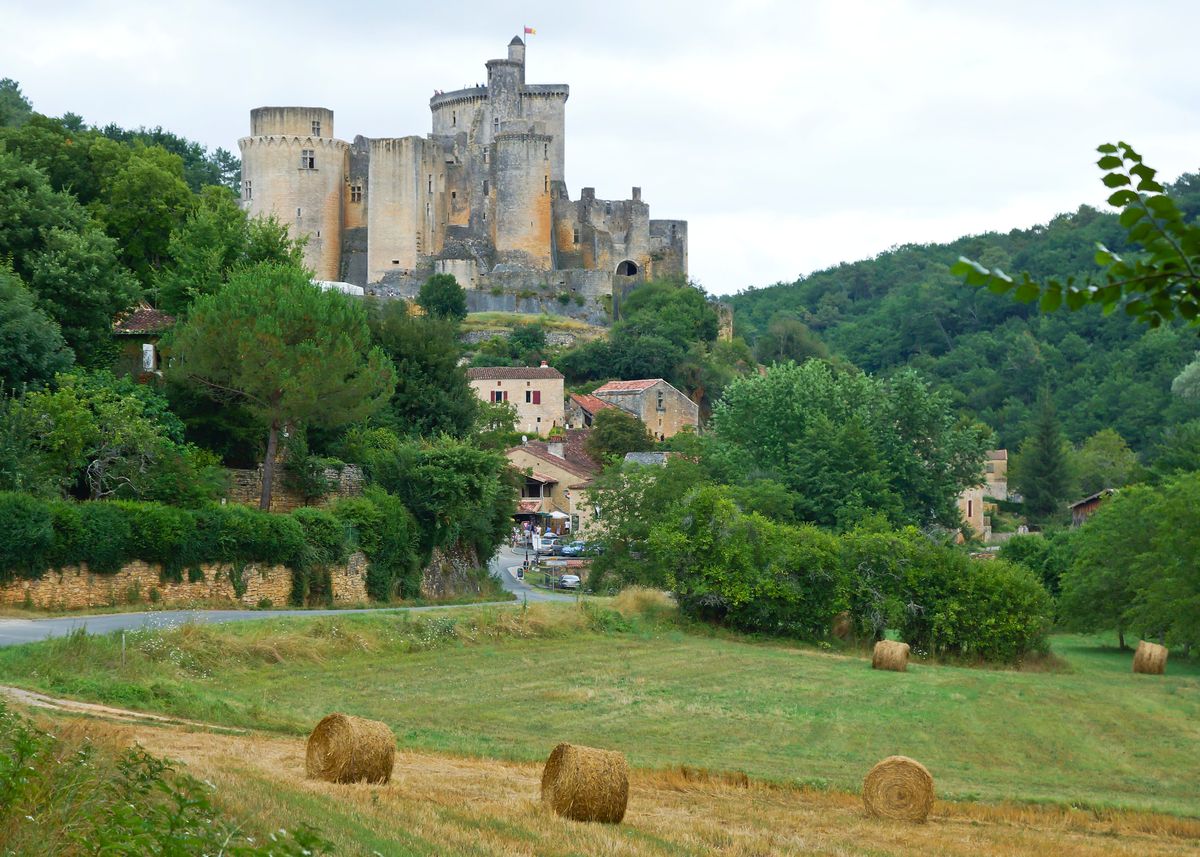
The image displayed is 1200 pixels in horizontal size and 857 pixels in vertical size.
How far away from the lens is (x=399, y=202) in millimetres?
90125

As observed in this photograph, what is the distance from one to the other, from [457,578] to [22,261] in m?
12.7

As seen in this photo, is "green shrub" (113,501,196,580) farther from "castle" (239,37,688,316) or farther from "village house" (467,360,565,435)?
"castle" (239,37,688,316)

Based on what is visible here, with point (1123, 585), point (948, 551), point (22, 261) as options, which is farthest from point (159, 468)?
point (1123, 585)

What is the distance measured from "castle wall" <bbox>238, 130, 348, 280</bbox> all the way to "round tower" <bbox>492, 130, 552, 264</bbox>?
369 inches

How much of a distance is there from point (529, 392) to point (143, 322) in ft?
128

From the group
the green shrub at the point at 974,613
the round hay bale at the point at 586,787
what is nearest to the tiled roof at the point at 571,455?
the green shrub at the point at 974,613

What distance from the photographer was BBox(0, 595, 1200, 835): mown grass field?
19734 millimetres

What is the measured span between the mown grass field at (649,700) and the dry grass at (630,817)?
1.04 meters

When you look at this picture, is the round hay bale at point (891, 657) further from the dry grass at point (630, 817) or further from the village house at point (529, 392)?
the village house at point (529, 392)

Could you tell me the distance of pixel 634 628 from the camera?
35562 millimetres

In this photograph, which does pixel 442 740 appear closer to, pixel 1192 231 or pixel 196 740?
pixel 196 740

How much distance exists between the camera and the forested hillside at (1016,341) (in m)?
99.9

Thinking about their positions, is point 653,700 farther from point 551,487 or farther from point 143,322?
point 551,487

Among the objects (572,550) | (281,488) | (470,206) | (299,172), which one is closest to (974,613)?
(281,488)
